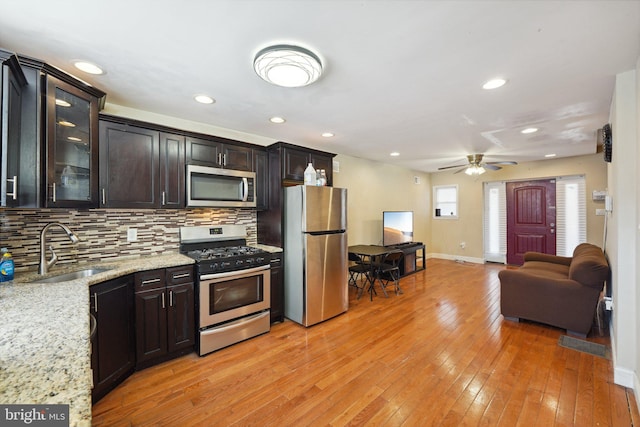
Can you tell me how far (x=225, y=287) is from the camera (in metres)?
2.72

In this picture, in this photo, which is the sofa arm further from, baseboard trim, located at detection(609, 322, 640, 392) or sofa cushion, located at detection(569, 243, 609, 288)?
baseboard trim, located at detection(609, 322, 640, 392)

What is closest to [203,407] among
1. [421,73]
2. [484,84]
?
[421,73]

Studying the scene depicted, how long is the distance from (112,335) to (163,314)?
0.39 m

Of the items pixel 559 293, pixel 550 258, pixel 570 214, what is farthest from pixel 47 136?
pixel 570 214

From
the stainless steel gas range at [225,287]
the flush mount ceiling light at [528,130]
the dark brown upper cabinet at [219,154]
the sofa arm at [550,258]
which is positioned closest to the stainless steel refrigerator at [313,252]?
the stainless steel gas range at [225,287]

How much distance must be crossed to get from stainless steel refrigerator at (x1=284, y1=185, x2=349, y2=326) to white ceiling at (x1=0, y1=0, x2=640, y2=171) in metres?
0.94

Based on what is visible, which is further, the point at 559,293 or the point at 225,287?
the point at 559,293

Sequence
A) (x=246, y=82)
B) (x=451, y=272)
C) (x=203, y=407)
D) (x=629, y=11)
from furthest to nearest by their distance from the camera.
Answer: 1. (x=451, y=272)
2. (x=246, y=82)
3. (x=203, y=407)
4. (x=629, y=11)

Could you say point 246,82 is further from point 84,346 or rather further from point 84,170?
point 84,346

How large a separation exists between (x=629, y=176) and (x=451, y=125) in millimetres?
1661

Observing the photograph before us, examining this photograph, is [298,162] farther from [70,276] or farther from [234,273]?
[70,276]

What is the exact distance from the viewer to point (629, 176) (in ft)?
6.79

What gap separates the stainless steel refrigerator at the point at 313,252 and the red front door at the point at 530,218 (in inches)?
192

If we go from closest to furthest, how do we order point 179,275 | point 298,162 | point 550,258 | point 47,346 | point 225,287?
point 47,346
point 179,275
point 225,287
point 298,162
point 550,258
